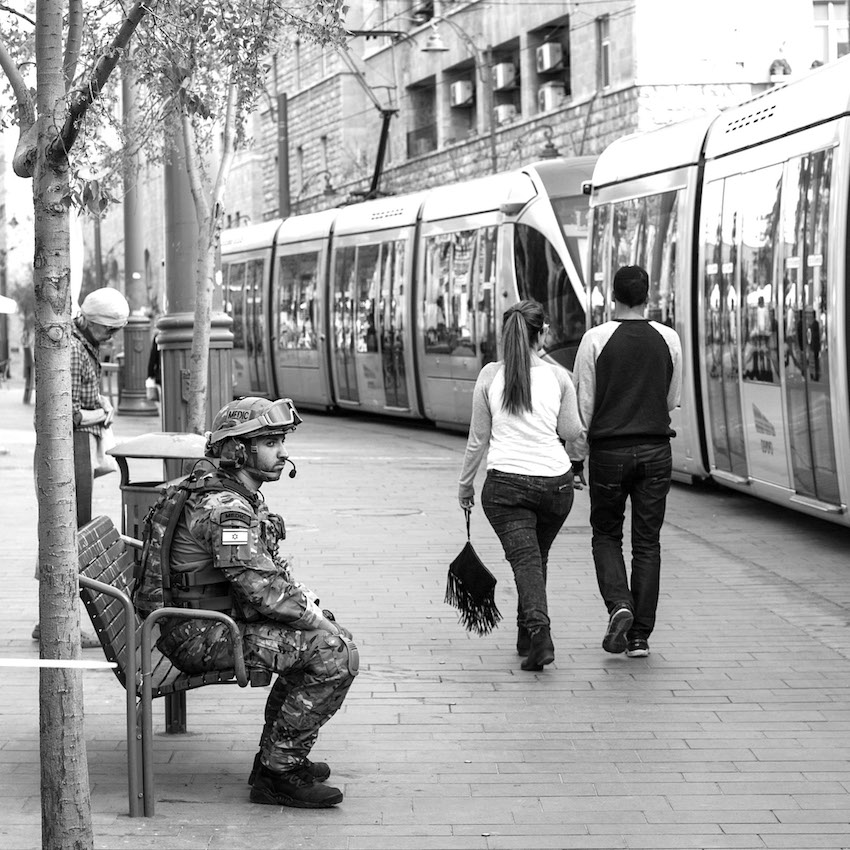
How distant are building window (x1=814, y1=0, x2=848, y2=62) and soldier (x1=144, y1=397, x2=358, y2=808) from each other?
88.9 ft

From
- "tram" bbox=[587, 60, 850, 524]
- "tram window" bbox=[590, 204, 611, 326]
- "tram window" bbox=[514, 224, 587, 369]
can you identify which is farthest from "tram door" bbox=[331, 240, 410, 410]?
"tram" bbox=[587, 60, 850, 524]

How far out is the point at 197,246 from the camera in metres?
11.2

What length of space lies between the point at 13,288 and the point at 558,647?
65.6 metres

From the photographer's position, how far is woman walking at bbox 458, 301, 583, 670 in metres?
7.68

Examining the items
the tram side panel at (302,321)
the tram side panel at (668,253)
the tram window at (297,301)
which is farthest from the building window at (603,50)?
the tram side panel at (668,253)

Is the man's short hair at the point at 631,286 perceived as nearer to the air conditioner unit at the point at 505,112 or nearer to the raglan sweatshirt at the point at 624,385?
the raglan sweatshirt at the point at 624,385

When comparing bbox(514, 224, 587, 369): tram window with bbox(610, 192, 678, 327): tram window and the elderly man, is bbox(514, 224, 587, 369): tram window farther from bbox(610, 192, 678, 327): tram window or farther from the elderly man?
Answer: the elderly man

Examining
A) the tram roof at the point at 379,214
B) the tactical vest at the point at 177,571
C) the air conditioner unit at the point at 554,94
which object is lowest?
the tactical vest at the point at 177,571

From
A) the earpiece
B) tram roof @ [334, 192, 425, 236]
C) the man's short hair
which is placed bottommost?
the earpiece

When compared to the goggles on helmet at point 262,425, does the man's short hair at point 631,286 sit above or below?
above

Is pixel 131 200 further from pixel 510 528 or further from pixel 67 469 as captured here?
pixel 67 469

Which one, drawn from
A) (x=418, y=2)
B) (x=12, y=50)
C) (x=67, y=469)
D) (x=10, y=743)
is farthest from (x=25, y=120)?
(x=418, y=2)

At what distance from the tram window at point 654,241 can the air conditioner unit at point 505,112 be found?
67.8ft

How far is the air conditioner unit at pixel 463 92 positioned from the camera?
122ft
